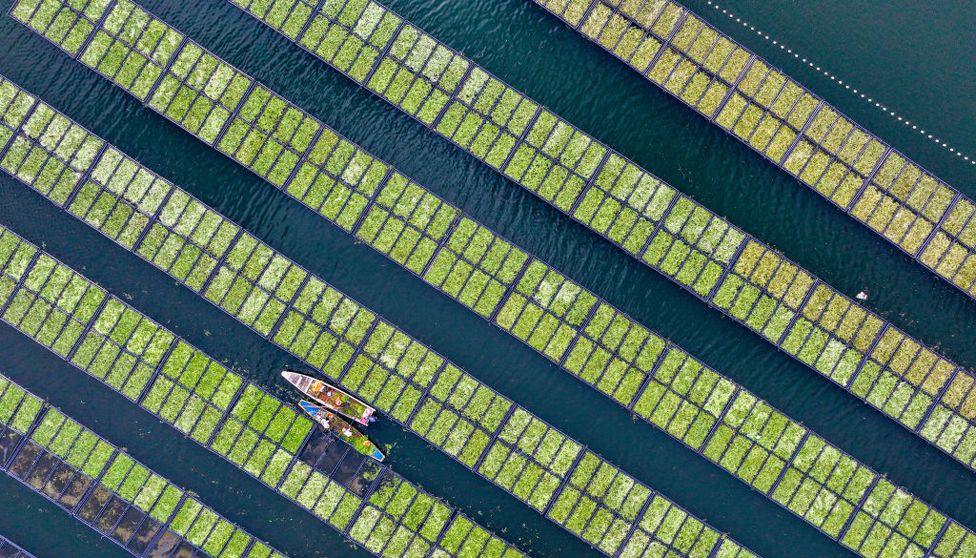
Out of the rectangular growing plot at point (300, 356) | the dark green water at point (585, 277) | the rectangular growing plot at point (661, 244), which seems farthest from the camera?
the dark green water at point (585, 277)

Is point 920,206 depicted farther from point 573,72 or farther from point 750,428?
point 573,72

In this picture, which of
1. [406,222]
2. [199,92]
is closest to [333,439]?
[406,222]

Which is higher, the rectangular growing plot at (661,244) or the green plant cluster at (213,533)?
the rectangular growing plot at (661,244)

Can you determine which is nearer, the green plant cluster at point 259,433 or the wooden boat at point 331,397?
the wooden boat at point 331,397

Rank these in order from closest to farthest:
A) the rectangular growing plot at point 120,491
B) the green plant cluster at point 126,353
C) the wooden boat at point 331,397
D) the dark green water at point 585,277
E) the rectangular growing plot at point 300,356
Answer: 1. the wooden boat at point 331,397
2. the rectangular growing plot at point 300,356
3. the green plant cluster at point 126,353
4. the rectangular growing plot at point 120,491
5. the dark green water at point 585,277

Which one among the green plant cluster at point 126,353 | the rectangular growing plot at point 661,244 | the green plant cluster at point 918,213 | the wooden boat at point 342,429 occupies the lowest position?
the green plant cluster at point 126,353

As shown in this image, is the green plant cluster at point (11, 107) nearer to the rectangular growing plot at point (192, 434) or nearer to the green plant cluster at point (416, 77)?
the rectangular growing plot at point (192, 434)

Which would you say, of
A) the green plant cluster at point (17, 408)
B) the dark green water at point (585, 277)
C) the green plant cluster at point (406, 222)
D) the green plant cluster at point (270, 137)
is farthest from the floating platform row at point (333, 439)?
the green plant cluster at point (270, 137)
